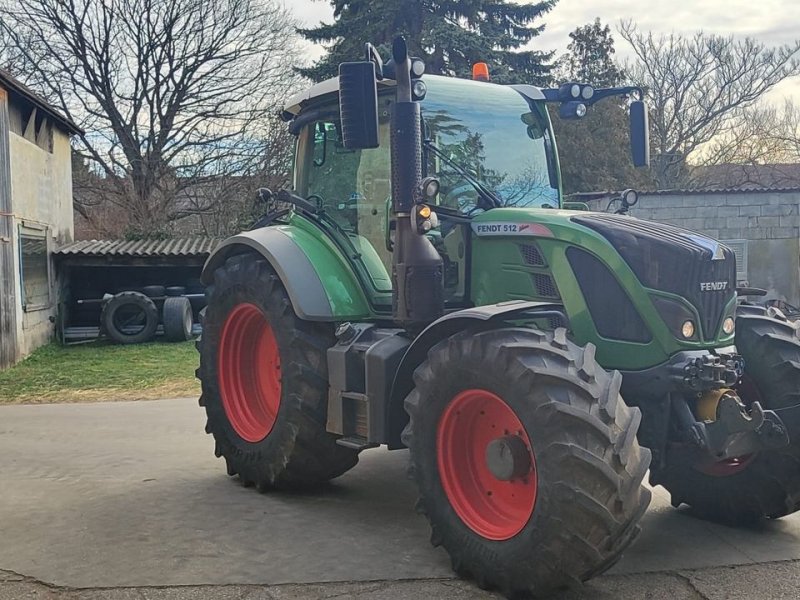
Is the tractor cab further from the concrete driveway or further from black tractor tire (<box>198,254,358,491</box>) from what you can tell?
the concrete driveway

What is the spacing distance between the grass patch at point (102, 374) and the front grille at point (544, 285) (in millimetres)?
6676

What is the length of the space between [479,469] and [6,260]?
11.2m

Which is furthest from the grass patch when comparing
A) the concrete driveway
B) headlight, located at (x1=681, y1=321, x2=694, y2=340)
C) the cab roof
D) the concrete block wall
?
the concrete block wall

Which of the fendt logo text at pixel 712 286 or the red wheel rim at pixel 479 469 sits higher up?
the fendt logo text at pixel 712 286

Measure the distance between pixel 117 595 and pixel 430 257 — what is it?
7.41ft

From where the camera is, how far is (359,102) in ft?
13.6

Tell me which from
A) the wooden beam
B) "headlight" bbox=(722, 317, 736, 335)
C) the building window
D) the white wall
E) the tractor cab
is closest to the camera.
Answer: "headlight" bbox=(722, 317, 736, 335)

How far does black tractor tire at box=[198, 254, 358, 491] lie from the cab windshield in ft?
4.09

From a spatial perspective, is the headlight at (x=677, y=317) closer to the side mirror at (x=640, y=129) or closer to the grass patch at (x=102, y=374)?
the side mirror at (x=640, y=129)

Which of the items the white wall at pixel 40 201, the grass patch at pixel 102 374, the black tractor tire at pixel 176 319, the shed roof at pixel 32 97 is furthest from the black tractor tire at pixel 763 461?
the black tractor tire at pixel 176 319

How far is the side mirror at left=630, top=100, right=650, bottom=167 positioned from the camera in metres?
5.44

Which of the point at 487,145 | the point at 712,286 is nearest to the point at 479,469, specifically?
→ the point at 712,286

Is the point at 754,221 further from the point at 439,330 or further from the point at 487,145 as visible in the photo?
the point at 439,330

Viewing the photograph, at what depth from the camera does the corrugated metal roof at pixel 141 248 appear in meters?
16.3
